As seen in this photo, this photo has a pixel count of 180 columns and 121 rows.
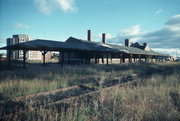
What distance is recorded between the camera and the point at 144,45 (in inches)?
2454

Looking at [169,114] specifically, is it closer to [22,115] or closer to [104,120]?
[104,120]

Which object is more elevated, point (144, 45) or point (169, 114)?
point (144, 45)

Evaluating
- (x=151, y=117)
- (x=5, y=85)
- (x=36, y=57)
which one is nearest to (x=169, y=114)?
(x=151, y=117)

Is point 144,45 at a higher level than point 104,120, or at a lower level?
higher

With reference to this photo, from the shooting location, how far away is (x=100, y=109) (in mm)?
4234

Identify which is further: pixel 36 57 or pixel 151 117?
pixel 36 57

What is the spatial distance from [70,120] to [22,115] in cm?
140

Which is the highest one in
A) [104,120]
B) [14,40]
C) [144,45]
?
[14,40]

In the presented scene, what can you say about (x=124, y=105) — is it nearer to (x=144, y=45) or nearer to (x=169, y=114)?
(x=169, y=114)

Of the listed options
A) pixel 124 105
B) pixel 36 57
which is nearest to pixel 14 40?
pixel 36 57

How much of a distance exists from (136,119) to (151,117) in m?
0.45

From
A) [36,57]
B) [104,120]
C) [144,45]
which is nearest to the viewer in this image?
[104,120]

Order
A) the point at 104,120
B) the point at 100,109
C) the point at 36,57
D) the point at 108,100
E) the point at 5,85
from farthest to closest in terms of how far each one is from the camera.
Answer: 1. the point at 36,57
2. the point at 5,85
3. the point at 108,100
4. the point at 100,109
5. the point at 104,120

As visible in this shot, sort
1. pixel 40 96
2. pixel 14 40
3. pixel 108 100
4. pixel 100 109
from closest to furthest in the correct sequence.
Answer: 1. pixel 100 109
2. pixel 108 100
3. pixel 40 96
4. pixel 14 40
